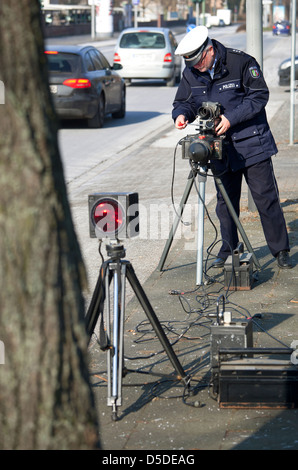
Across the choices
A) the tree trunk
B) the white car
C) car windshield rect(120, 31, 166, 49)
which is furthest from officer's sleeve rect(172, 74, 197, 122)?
car windshield rect(120, 31, 166, 49)

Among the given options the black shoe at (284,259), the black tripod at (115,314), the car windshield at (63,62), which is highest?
the car windshield at (63,62)

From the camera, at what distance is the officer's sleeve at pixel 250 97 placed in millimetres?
6176

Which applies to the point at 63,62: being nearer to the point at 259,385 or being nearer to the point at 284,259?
the point at 284,259

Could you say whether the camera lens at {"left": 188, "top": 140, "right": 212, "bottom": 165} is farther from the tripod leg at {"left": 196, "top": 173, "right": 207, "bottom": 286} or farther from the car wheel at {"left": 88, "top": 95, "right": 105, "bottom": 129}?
the car wheel at {"left": 88, "top": 95, "right": 105, "bottom": 129}

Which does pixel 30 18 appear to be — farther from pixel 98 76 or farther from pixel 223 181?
pixel 98 76

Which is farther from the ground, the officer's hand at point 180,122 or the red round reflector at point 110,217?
the officer's hand at point 180,122

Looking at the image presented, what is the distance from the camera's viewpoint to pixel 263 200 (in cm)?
646

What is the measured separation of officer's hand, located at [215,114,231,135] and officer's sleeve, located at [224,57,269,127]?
28mm

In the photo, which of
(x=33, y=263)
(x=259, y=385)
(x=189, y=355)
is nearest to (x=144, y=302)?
(x=259, y=385)

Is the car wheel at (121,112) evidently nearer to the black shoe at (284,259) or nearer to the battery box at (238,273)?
the black shoe at (284,259)

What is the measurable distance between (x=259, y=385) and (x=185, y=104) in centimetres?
302

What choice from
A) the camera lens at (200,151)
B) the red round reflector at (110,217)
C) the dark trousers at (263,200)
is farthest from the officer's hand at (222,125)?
the red round reflector at (110,217)

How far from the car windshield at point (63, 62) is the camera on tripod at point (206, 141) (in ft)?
35.2

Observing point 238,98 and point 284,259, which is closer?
point 238,98
